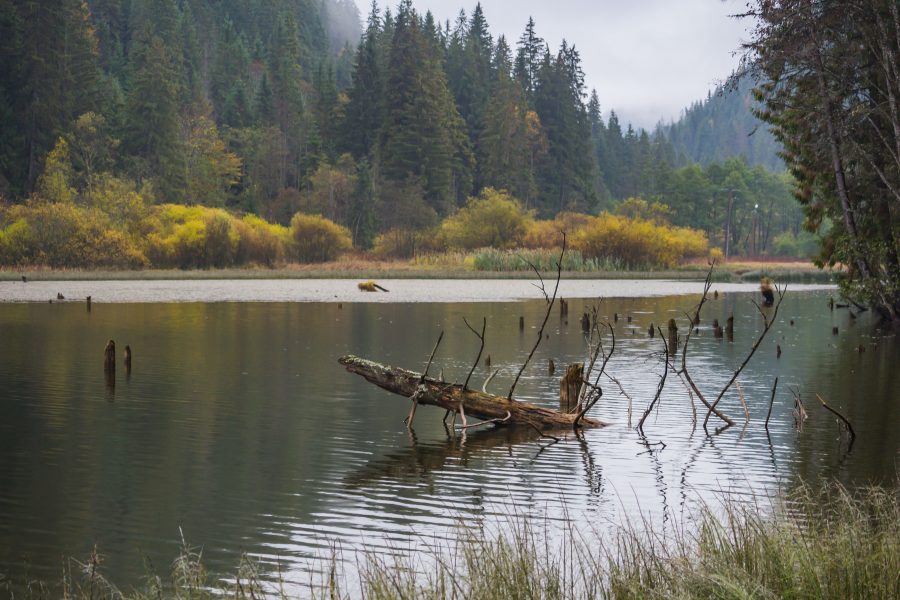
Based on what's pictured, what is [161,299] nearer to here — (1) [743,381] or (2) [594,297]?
(2) [594,297]

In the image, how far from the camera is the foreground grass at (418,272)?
70.1 meters

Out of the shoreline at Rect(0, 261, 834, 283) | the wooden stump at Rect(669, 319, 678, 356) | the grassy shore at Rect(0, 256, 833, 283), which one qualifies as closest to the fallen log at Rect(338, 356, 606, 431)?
the wooden stump at Rect(669, 319, 678, 356)

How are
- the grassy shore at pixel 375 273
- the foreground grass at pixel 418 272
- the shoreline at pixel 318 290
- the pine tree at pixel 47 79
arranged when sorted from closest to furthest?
the shoreline at pixel 318 290 → the grassy shore at pixel 375 273 → the foreground grass at pixel 418 272 → the pine tree at pixel 47 79

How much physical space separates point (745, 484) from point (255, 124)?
114107 mm

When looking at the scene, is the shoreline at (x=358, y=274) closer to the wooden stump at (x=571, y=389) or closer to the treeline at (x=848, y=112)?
the treeline at (x=848, y=112)

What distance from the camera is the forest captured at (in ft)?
261

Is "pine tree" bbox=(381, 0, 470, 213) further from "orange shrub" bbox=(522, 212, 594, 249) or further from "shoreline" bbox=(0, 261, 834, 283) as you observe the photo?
"shoreline" bbox=(0, 261, 834, 283)

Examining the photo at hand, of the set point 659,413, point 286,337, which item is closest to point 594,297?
point 286,337

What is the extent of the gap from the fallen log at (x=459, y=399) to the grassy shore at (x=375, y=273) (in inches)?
2138

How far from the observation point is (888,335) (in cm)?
3322

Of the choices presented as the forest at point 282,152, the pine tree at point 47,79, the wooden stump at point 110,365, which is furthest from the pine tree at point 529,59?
the wooden stump at point 110,365

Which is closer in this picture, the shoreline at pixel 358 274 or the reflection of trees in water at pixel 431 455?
the reflection of trees in water at pixel 431 455

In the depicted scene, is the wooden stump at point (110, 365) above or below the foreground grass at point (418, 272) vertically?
below

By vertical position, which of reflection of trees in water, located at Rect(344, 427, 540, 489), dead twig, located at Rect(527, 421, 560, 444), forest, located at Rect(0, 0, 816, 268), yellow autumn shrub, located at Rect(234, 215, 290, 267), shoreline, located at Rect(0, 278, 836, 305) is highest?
forest, located at Rect(0, 0, 816, 268)
